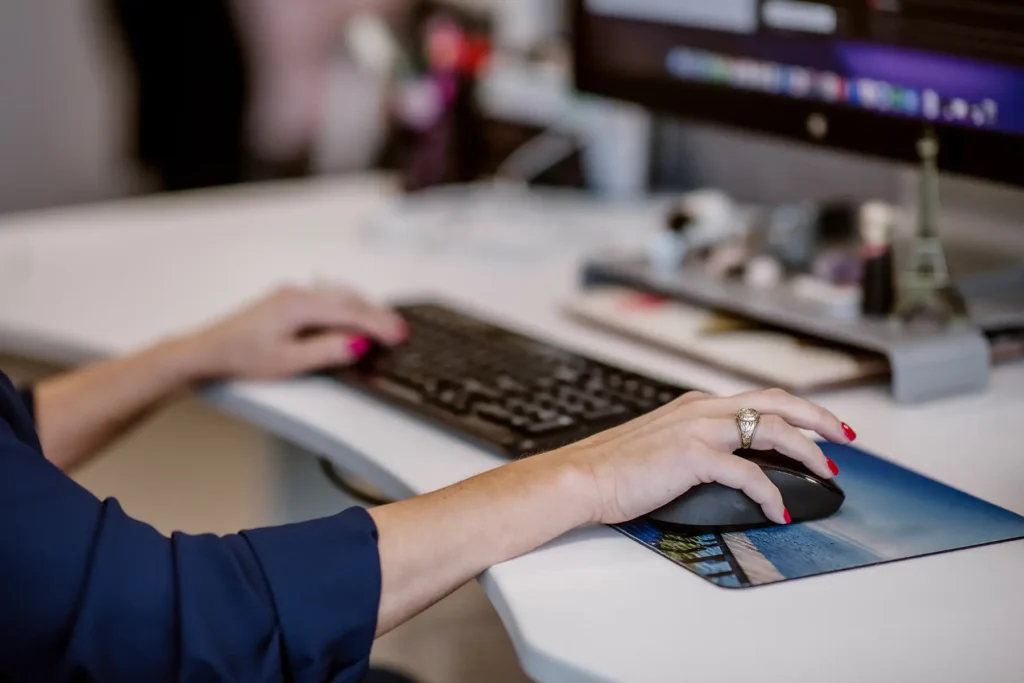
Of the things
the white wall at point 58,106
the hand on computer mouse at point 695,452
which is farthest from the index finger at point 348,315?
the white wall at point 58,106

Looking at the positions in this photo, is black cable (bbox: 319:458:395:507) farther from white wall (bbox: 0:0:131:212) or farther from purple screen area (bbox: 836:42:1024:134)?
white wall (bbox: 0:0:131:212)

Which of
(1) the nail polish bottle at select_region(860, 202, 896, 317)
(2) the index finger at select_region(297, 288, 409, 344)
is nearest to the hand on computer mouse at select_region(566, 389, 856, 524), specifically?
(1) the nail polish bottle at select_region(860, 202, 896, 317)

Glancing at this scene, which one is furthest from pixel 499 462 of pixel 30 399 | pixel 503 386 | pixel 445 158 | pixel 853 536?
pixel 445 158

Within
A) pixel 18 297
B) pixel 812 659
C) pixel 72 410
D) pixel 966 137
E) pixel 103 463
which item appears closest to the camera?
pixel 812 659

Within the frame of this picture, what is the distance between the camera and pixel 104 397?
3.63 ft

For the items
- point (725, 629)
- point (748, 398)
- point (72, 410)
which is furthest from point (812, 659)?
point (72, 410)

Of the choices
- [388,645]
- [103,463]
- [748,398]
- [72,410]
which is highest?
[748,398]

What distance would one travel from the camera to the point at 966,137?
3.26 ft

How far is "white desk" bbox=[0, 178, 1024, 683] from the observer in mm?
626

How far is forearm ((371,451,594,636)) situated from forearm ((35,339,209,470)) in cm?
42

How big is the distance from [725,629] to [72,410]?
2.16 feet

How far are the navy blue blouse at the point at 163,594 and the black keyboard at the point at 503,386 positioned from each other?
180 millimetres

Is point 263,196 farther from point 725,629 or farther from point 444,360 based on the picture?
point 725,629

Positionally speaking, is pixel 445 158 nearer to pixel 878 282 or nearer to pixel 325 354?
pixel 325 354
